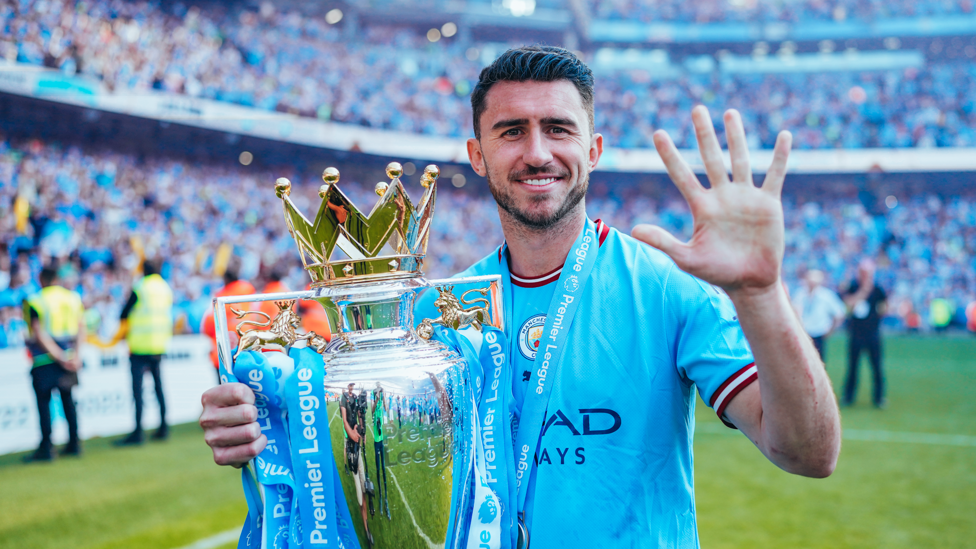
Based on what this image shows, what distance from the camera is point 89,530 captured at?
4059 millimetres

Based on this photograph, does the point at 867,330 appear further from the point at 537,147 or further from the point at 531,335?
the point at 537,147

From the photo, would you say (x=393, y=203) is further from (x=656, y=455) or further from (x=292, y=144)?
(x=292, y=144)

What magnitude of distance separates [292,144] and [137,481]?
1423cm

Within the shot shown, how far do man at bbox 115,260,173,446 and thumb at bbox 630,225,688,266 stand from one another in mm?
6516

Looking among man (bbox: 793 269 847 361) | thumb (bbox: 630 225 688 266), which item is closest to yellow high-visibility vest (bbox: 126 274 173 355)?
thumb (bbox: 630 225 688 266)

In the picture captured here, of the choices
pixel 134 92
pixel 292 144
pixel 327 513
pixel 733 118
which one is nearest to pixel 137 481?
pixel 327 513

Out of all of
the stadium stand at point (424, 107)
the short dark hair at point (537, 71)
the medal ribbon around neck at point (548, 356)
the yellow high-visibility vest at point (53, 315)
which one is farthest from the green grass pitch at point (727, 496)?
the stadium stand at point (424, 107)

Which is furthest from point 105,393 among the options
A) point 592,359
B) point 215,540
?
point 592,359

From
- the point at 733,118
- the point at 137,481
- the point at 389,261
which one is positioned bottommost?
the point at 137,481

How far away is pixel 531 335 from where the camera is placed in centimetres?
136

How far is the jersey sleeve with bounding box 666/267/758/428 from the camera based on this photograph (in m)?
1.13

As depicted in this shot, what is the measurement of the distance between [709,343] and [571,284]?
30cm

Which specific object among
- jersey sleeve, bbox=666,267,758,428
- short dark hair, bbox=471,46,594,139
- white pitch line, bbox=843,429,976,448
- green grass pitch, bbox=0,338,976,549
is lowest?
white pitch line, bbox=843,429,976,448

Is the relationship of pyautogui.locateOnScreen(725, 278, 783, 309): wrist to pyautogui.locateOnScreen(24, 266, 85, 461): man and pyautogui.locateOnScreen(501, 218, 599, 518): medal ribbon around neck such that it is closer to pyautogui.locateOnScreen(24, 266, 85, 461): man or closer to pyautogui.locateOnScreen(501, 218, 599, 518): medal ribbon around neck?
pyautogui.locateOnScreen(501, 218, 599, 518): medal ribbon around neck
